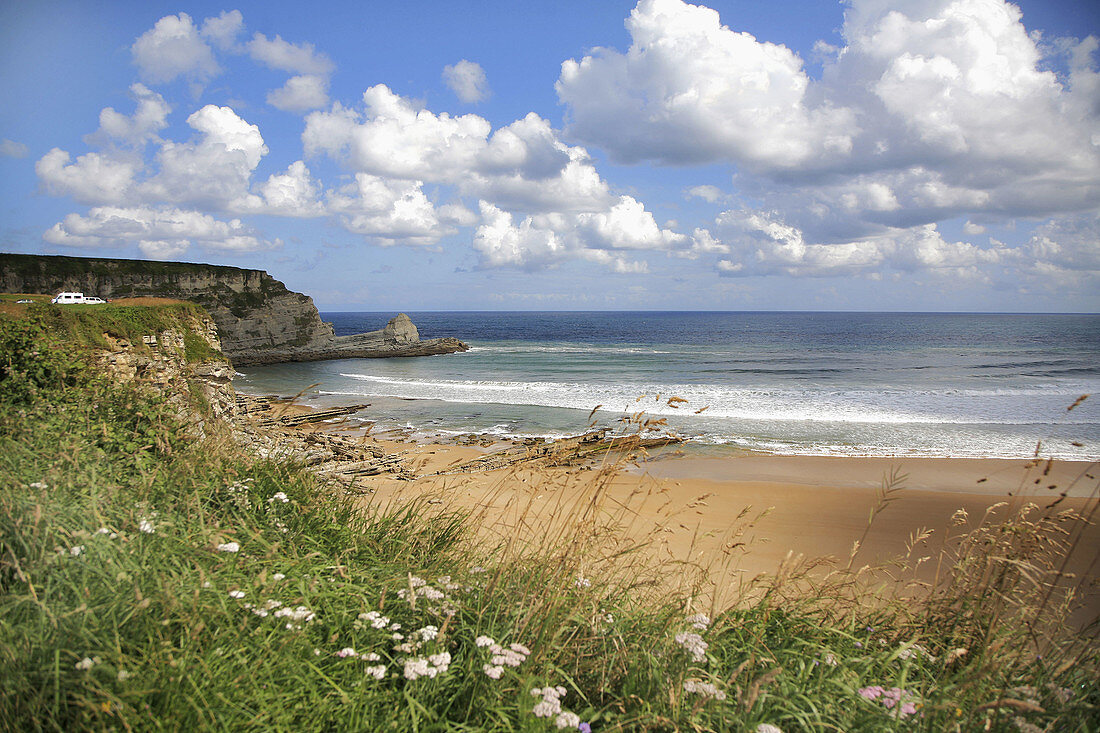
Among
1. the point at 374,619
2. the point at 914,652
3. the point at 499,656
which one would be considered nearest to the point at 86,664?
the point at 374,619

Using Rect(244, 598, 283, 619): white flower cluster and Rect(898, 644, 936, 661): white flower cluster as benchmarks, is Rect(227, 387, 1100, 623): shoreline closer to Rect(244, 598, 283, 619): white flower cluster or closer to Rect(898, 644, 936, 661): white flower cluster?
Rect(898, 644, 936, 661): white flower cluster

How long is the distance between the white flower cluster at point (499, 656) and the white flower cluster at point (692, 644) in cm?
69

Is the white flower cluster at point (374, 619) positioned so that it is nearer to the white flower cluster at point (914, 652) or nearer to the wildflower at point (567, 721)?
the wildflower at point (567, 721)

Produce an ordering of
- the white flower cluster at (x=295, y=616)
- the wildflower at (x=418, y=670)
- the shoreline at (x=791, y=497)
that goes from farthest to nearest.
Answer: the shoreline at (x=791, y=497)
the white flower cluster at (x=295, y=616)
the wildflower at (x=418, y=670)

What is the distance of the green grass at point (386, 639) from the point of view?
199 centimetres

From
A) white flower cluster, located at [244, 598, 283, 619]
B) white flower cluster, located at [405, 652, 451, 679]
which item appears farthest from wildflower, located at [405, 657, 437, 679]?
white flower cluster, located at [244, 598, 283, 619]

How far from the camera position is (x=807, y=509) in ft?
38.5

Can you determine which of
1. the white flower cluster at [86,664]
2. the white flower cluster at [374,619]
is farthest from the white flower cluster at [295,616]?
the white flower cluster at [86,664]

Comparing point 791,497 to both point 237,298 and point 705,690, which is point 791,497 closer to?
point 705,690

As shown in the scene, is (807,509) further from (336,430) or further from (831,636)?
(336,430)

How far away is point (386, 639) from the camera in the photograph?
8.27 feet

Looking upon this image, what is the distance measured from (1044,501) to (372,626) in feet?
46.7

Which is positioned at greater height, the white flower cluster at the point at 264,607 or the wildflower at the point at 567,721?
the white flower cluster at the point at 264,607

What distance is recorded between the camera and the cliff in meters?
42.5
